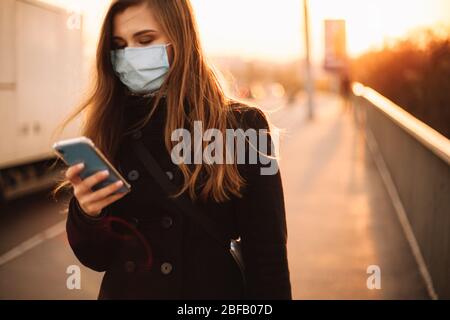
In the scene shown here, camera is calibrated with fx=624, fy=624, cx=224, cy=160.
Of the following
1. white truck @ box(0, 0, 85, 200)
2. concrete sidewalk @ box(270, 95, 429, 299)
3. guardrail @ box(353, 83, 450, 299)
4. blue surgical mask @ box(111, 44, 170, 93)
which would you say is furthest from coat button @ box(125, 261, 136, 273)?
white truck @ box(0, 0, 85, 200)

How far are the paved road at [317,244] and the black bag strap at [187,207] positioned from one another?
1070 mm

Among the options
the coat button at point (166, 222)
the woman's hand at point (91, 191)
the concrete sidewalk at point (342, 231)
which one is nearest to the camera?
the woman's hand at point (91, 191)

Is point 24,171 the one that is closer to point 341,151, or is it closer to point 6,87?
point 6,87

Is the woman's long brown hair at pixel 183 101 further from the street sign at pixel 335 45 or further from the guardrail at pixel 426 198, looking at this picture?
the street sign at pixel 335 45

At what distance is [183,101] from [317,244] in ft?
15.8

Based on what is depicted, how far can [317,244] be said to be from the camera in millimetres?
6559

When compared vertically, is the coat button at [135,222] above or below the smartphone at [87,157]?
below

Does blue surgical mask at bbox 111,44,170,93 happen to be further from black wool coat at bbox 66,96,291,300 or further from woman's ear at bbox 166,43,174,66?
black wool coat at bbox 66,96,291,300

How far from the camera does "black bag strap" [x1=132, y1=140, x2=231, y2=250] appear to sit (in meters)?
1.89

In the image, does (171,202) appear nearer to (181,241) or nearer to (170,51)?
(181,241)

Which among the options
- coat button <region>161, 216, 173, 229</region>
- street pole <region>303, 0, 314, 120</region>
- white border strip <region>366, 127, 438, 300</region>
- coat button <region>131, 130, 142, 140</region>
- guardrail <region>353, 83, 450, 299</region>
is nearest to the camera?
coat button <region>161, 216, 173, 229</region>

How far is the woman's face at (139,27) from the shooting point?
202 cm

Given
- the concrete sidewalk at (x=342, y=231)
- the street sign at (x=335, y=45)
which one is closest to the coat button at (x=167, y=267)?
the concrete sidewalk at (x=342, y=231)

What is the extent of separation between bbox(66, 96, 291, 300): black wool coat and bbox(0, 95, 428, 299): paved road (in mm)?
1017
